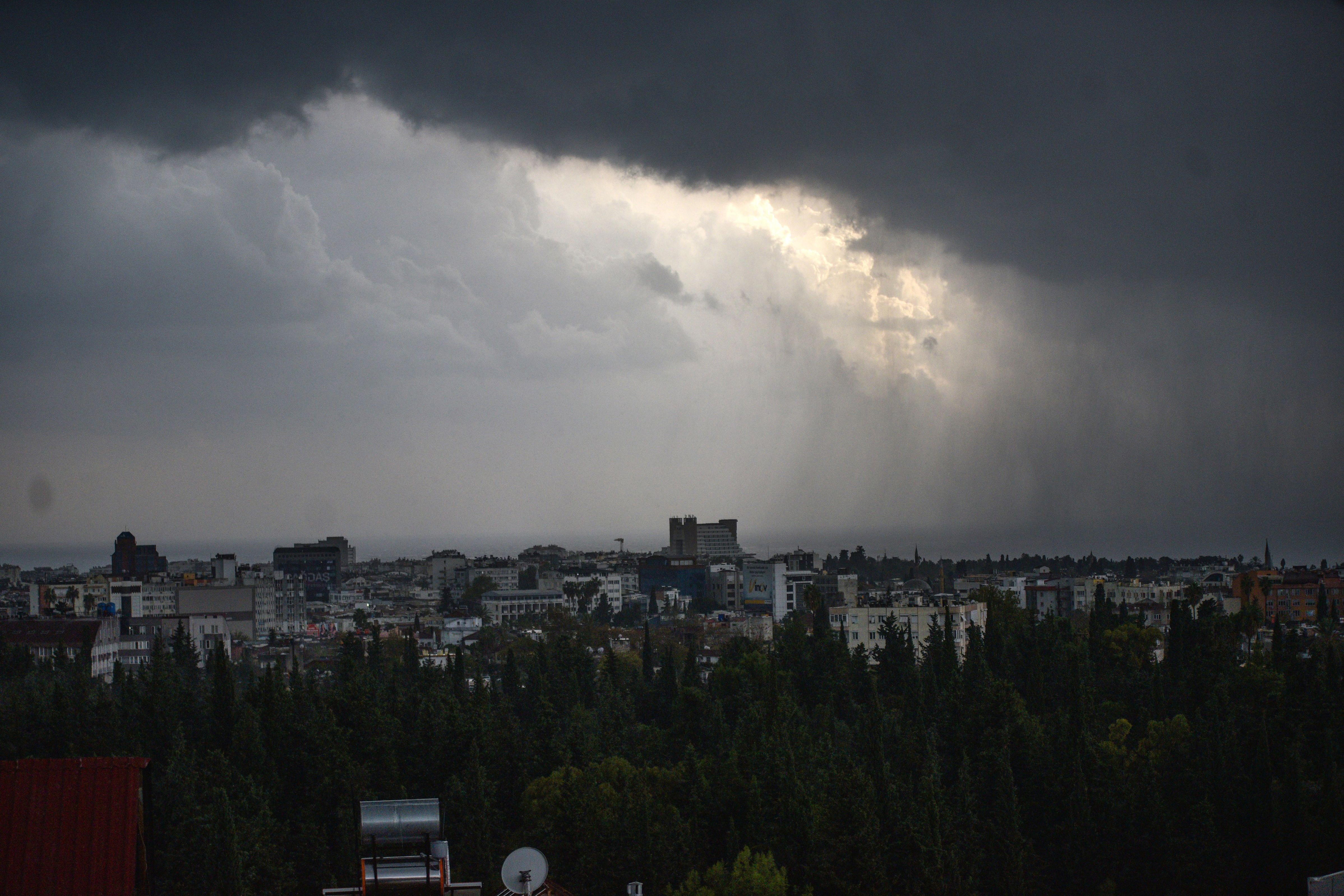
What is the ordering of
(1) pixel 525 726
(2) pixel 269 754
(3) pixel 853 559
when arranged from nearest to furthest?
→ (2) pixel 269 754 → (1) pixel 525 726 → (3) pixel 853 559

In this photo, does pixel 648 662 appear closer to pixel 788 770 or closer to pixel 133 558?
pixel 788 770

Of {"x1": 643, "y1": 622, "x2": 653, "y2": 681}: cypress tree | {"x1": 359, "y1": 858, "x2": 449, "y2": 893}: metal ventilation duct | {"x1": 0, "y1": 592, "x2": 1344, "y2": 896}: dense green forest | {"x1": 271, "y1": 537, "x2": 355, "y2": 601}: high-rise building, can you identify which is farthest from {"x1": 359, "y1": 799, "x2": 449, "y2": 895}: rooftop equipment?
{"x1": 271, "y1": 537, "x2": 355, "y2": 601}: high-rise building

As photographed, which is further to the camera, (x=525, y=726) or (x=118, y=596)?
(x=118, y=596)

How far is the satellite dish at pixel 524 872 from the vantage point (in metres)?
14.1

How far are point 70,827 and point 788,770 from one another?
1499cm

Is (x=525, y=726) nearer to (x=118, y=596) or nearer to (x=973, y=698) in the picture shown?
(x=973, y=698)

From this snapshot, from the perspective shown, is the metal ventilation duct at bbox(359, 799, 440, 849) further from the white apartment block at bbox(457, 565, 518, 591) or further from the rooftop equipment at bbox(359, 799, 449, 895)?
the white apartment block at bbox(457, 565, 518, 591)

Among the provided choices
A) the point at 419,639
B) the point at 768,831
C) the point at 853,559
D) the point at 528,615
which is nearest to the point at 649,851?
the point at 768,831

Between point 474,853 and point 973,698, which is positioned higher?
point 973,698

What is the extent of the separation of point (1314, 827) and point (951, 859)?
7.64 metres

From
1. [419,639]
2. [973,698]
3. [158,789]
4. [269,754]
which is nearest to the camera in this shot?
[158,789]

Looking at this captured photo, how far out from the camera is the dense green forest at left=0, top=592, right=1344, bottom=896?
23.8 metres

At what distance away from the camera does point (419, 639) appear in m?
79.5

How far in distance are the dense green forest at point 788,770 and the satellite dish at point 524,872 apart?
4.81 m
